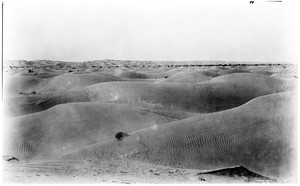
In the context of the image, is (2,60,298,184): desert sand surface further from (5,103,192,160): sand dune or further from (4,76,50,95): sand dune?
(4,76,50,95): sand dune

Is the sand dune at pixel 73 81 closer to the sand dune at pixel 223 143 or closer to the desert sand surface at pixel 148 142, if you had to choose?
the desert sand surface at pixel 148 142

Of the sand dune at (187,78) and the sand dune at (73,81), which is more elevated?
the sand dune at (187,78)

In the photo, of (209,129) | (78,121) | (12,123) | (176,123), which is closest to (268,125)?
(209,129)

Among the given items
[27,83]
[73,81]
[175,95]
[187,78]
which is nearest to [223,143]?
[175,95]

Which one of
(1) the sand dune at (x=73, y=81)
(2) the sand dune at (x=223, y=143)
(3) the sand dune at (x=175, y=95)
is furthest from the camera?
(1) the sand dune at (x=73, y=81)

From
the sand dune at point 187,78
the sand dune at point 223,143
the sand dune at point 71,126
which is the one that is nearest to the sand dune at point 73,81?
the sand dune at point 187,78

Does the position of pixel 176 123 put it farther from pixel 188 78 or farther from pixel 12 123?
pixel 188 78

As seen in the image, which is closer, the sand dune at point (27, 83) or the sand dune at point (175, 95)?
the sand dune at point (175, 95)

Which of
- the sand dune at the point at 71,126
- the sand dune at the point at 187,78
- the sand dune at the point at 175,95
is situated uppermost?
the sand dune at the point at 187,78
